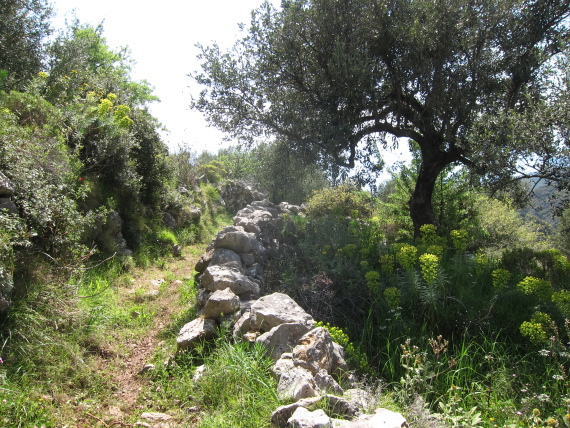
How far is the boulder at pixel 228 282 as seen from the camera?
5.28 m

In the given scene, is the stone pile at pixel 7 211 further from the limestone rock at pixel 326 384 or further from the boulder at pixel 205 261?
the boulder at pixel 205 261

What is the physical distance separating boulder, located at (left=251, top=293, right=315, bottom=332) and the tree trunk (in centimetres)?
545

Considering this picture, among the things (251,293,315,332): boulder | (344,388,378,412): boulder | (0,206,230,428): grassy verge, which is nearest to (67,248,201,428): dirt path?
(0,206,230,428): grassy verge

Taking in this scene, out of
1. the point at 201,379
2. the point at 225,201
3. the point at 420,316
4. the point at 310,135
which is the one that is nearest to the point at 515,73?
the point at 310,135

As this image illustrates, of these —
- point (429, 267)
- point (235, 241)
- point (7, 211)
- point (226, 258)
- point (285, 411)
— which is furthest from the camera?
point (235, 241)

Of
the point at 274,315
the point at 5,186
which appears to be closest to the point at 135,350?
the point at 274,315

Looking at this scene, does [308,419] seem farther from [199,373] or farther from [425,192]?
[425,192]

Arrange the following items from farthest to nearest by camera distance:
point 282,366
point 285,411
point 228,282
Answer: point 228,282 → point 282,366 → point 285,411

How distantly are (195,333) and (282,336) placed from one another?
123 centimetres

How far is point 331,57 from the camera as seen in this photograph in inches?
313

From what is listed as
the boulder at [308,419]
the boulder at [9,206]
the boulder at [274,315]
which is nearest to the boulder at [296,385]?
the boulder at [308,419]

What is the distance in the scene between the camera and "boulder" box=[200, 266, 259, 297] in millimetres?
5281

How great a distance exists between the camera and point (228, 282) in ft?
17.3

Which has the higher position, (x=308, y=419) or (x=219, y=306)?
(x=219, y=306)
